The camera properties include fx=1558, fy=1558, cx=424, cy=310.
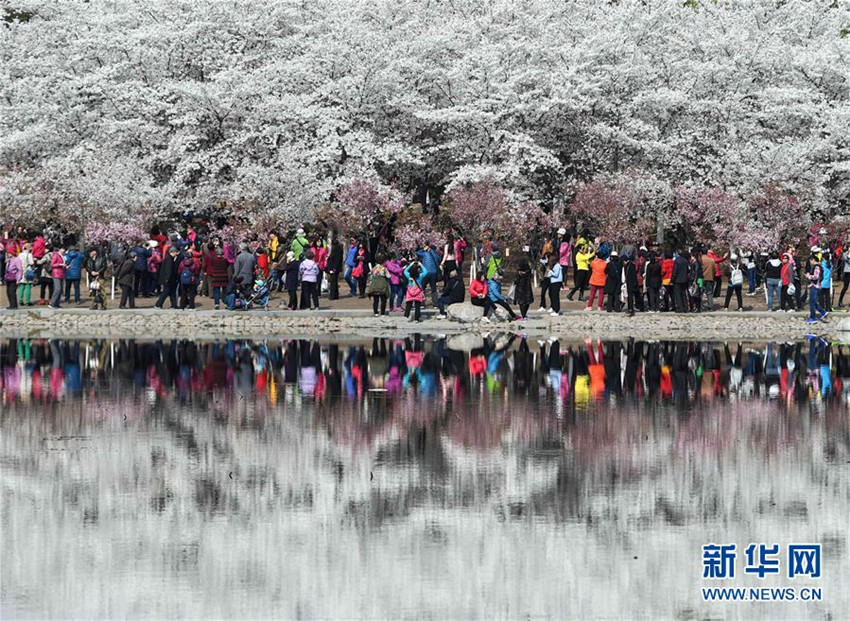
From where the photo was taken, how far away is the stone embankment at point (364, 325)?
3259cm

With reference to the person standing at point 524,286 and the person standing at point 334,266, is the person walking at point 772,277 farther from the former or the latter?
the person standing at point 334,266

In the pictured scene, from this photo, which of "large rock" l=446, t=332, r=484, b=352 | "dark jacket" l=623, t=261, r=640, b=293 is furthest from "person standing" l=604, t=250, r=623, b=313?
"large rock" l=446, t=332, r=484, b=352

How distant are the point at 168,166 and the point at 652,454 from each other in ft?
123

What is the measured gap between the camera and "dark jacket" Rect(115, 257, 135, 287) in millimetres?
36875

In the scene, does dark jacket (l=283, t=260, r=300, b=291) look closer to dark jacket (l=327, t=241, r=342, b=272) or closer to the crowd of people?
the crowd of people

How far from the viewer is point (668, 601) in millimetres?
10359

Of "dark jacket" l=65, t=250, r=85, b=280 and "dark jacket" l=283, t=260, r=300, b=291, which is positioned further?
"dark jacket" l=65, t=250, r=85, b=280

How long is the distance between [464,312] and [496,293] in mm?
979

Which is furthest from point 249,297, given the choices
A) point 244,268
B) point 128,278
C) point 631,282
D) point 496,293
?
point 631,282

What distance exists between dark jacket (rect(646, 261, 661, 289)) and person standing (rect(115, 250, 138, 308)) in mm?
12113

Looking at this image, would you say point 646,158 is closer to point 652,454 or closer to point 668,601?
point 652,454

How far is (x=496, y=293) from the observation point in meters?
34.0

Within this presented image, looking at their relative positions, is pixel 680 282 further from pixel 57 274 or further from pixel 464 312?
pixel 57 274

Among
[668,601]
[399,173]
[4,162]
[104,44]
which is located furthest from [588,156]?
[668,601]
